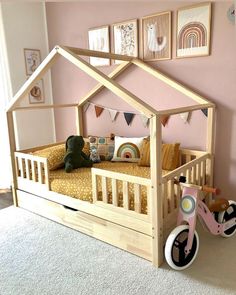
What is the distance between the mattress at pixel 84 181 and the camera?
2.21m

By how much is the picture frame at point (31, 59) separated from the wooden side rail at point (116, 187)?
2123mm

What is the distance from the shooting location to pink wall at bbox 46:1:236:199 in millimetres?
2445

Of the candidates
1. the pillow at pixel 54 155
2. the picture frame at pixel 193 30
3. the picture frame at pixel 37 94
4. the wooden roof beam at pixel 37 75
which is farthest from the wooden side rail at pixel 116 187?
the picture frame at pixel 37 94

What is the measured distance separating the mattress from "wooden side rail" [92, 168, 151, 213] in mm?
36

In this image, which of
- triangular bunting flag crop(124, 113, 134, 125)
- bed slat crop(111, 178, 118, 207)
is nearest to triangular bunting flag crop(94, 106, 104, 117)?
triangular bunting flag crop(124, 113, 134, 125)

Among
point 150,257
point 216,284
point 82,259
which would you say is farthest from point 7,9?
point 216,284

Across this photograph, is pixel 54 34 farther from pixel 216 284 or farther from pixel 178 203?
pixel 216 284

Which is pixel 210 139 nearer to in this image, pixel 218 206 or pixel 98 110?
pixel 218 206

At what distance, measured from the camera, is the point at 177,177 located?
2.08 metres

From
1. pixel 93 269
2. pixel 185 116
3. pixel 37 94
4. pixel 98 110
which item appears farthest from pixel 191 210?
pixel 37 94

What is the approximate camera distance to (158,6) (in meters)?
2.68

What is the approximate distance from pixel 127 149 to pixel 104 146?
346mm

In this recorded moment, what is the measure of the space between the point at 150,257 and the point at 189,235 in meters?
0.33

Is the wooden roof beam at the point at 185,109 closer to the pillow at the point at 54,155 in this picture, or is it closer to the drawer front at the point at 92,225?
the drawer front at the point at 92,225
